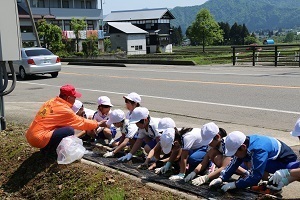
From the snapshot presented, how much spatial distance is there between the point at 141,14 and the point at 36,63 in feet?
176

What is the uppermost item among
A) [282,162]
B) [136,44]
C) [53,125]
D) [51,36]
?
[51,36]

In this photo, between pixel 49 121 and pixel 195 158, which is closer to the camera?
pixel 195 158

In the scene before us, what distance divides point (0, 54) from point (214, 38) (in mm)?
59800

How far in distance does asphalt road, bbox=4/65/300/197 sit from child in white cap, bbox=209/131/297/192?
2024 millimetres

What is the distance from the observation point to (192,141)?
5133mm

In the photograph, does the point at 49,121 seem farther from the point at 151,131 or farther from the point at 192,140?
the point at 192,140

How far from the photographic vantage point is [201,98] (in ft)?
37.7

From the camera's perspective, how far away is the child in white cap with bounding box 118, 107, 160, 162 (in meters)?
5.58

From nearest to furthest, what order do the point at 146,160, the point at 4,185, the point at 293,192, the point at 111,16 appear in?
the point at 293,192 → the point at 146,160 → the point at 4,185 → the point at 111,16

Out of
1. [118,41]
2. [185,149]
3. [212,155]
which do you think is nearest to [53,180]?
[185,149]

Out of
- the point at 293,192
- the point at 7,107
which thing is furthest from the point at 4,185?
the point at 7,107

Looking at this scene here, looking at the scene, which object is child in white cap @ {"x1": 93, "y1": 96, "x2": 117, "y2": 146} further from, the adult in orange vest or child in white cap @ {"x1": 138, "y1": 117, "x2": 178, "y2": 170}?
child in white cap @ {"x1": 138, "y1": 117, "x2": 178, "y2": 170}

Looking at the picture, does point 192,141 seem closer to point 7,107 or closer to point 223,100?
point 223,100

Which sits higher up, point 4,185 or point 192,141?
point 192,141
